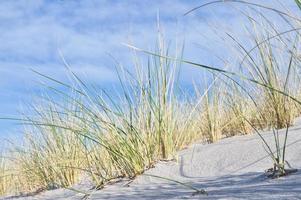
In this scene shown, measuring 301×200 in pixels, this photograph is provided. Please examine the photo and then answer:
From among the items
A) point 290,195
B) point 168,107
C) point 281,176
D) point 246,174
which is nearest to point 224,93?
point 168,107

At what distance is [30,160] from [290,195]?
2.89 m

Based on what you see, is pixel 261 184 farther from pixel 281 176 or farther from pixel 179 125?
pixel 179 125

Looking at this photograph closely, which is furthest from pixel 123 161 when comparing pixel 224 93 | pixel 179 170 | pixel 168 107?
pixel 224 93

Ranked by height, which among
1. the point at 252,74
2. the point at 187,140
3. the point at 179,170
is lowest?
the point at 179,170

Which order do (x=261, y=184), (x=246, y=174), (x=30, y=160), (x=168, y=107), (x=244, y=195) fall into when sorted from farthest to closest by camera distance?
(x=30, y=160) → (x=168, y=107) → (x=246, y=174) → (x=261, y=184) → (x=244, y=195)

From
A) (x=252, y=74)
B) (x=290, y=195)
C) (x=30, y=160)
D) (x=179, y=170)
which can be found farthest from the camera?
(x=30, y=160)

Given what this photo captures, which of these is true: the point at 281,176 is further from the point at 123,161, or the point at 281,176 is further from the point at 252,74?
the point at 252,74

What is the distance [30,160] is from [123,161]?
1570 millimetres

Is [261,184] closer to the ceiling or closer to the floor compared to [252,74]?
closer to the floor

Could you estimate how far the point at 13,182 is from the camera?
16.4 ft

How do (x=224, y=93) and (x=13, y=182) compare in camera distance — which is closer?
(x=224, y=93)

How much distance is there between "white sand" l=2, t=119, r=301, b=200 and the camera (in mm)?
1481

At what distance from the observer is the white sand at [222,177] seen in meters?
1.48

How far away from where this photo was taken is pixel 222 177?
197 centimetres
